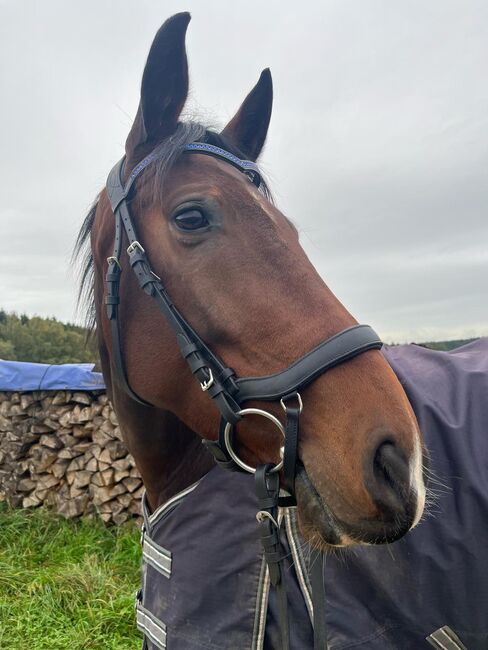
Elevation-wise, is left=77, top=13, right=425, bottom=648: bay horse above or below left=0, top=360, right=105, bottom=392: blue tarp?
above

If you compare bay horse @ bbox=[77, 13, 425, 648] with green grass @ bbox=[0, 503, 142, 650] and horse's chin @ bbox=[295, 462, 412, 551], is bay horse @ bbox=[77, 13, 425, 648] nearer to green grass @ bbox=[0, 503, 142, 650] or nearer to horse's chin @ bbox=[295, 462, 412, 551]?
horse's chin @ bbox=[295, 462, 412, 551]

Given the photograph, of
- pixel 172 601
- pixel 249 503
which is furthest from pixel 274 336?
pixel 172 601

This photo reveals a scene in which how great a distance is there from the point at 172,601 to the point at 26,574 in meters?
3.52

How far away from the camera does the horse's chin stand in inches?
47.3

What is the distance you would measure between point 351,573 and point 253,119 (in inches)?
70.0

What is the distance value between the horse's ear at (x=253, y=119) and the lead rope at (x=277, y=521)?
4.08 feet

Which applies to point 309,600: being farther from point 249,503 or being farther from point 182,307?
point 182,307

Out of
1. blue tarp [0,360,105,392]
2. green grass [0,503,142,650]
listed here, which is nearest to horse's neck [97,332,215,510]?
green grass [0,503,142,650]

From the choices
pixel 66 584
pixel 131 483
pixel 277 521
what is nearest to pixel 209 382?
pixel 277 521

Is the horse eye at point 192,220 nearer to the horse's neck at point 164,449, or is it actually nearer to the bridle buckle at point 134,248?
the bridle buckle at point 134,248

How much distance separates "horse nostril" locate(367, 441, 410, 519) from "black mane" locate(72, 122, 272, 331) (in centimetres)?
108

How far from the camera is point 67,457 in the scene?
5.92m

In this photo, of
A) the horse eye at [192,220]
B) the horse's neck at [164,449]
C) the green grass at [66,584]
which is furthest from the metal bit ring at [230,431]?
the green grass at [66,584]

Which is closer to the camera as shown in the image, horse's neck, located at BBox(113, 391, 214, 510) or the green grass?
horse's neck, located at BBox(113, 391, 214, 510)
